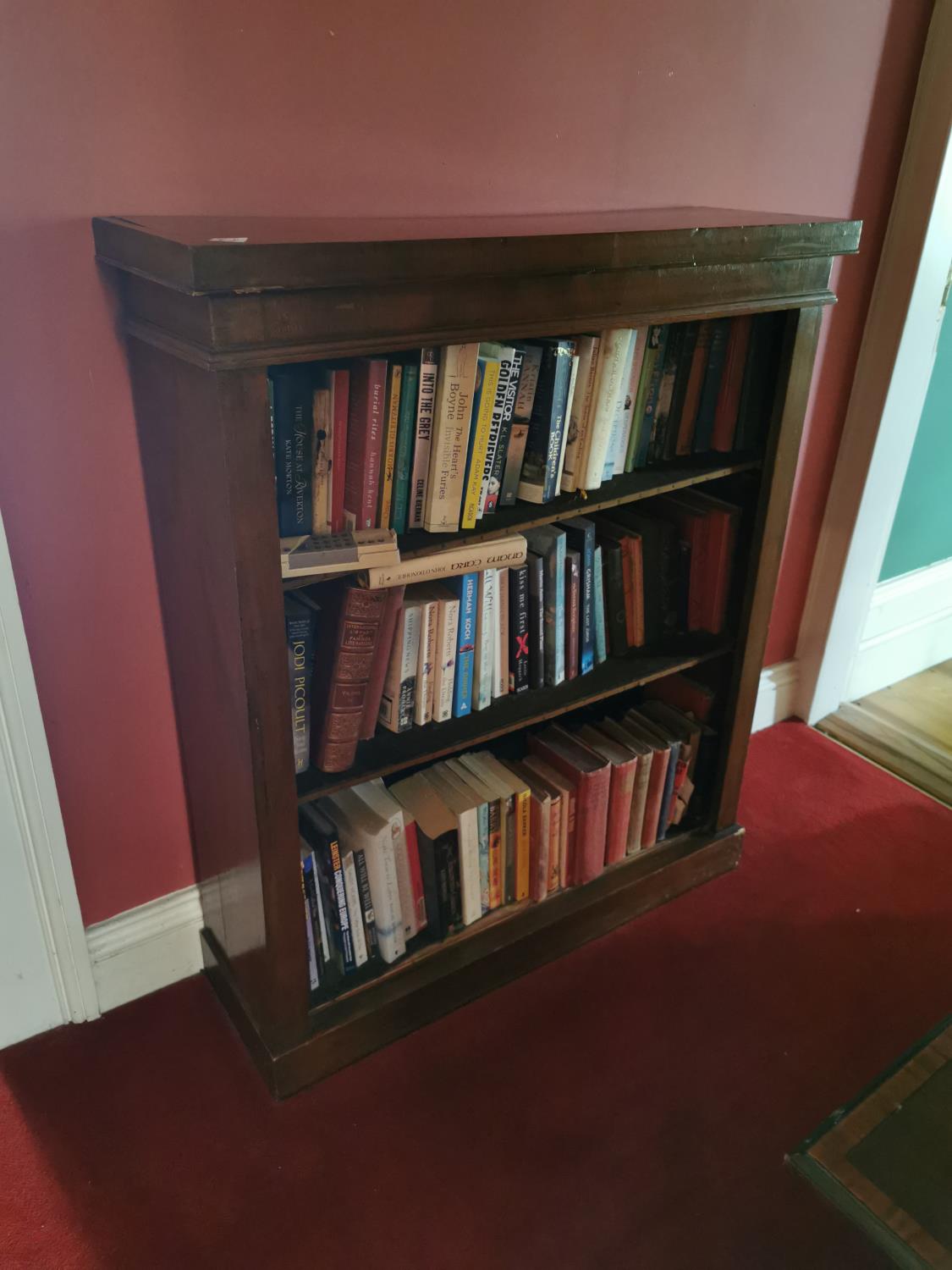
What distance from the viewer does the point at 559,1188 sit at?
142 centimetres

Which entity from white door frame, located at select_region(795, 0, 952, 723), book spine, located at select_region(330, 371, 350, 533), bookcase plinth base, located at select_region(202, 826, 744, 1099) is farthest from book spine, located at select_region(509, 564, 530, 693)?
white door frame, located at select_region(795, 0, 952, 723)

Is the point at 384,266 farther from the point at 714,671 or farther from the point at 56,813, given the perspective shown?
the point at 714,671

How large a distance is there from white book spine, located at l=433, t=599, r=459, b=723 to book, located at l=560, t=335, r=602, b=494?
0.27 metres

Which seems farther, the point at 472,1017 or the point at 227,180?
the point at 472,1017

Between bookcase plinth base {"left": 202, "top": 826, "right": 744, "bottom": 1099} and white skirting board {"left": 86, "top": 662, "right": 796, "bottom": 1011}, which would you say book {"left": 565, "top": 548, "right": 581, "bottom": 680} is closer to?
bookcase plinth base {"left": 202, "top": 826, "right": 744, "bottom": 1099}

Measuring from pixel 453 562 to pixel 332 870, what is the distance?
53cm

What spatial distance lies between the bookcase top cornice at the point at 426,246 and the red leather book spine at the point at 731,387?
0.16m

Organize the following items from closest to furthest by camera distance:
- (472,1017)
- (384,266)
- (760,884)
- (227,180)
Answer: (384,266) < (227,180) < (472,1017) < (760,884)

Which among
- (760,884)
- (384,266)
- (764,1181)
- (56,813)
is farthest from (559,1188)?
(384,266)

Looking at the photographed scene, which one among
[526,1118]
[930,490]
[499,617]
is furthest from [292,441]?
[930,490]

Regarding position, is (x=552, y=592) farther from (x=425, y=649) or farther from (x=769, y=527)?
(x=769, y=527)

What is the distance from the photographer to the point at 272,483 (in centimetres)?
112

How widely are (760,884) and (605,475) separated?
0.96 meters

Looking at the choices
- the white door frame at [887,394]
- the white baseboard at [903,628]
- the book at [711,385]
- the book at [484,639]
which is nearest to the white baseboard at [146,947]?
the book at [484,639]
